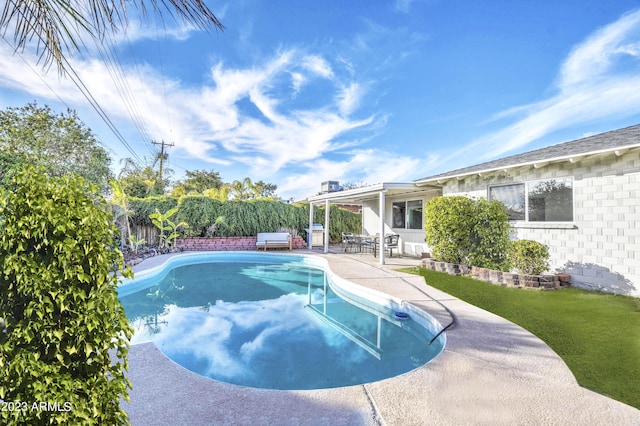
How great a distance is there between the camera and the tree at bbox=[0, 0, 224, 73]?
2443 mm

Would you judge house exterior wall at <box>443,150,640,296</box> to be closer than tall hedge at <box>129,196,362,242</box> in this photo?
Yes

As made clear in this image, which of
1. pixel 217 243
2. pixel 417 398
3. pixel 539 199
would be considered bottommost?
pixel 417 398

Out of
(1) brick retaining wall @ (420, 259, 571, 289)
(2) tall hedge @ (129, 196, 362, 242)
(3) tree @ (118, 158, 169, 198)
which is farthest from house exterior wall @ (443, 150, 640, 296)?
(3) tree @ (118, 158, 169, 198)

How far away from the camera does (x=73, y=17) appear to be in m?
2.36

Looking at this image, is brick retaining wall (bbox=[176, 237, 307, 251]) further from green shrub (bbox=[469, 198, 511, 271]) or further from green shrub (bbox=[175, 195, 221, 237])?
green shrub (bbox=[469, 198, 511, 271])

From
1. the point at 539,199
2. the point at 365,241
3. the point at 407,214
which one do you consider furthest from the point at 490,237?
the point at 365,241

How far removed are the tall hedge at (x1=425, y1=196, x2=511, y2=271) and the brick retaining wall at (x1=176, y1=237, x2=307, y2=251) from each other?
1116 centimetres

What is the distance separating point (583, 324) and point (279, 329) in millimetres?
5805

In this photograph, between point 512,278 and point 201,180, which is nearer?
point 512,278

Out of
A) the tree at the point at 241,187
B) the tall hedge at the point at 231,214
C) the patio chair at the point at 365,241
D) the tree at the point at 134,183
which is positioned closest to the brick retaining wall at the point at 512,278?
the patio chair at the point at 365,241

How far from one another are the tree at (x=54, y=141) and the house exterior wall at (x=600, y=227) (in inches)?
616

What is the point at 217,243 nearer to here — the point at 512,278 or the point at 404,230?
the point at 404,230

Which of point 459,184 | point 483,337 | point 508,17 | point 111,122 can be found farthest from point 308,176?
point 483,337

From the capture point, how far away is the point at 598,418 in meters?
2.70
